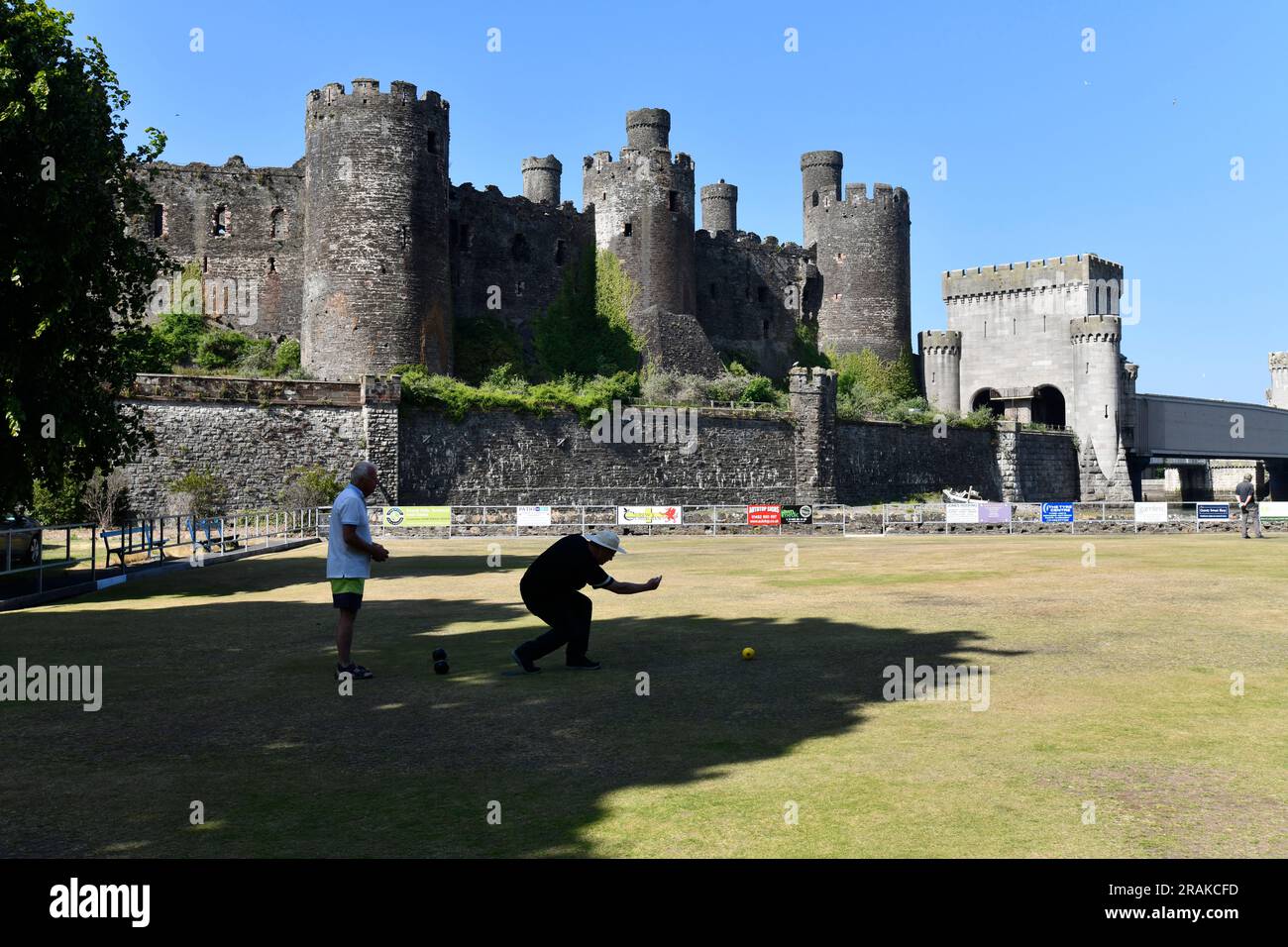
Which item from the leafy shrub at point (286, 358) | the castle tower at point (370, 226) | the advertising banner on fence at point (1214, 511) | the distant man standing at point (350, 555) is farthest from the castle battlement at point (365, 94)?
the distant man standing at point (350, 555)

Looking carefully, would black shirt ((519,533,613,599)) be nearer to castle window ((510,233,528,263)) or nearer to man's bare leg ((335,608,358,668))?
man's bare leg ((335,608,358,668))

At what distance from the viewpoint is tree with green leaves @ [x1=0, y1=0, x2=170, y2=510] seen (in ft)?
58.7

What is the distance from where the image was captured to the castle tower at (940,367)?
72625mm

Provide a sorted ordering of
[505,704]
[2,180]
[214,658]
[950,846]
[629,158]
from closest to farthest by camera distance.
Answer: [950,846] → [505,704] → [214,658] → [2,180] → [629,158]

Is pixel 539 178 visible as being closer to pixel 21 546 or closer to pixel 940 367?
pixel 940 367

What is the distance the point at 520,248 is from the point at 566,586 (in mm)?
51265

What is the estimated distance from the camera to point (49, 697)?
955cm

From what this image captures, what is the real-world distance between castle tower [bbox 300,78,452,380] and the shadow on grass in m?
35.8

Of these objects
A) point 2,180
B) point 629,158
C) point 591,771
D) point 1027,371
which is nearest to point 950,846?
point 591,771

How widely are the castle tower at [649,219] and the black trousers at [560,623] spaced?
50.0 metres

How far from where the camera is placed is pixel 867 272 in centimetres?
6925

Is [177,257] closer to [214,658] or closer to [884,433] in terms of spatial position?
[884,433]

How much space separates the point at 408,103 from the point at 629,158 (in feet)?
47.3

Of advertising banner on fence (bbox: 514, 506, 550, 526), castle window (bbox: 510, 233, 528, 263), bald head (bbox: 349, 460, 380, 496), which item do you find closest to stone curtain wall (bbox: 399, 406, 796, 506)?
advertising banner on fence (bbox: 514, 506, 550, 526)
